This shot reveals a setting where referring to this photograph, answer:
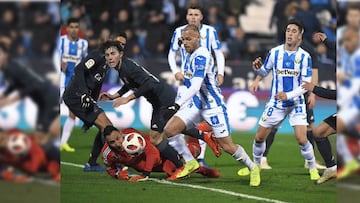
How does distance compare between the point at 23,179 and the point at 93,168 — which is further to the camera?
the point at 93,168

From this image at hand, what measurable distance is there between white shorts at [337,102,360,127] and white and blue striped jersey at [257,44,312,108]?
497 millimetres

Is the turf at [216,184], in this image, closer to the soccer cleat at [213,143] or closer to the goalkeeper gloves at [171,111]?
the soccer cleat at [213,143]

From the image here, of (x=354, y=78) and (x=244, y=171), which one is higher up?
(x=354, y=78)

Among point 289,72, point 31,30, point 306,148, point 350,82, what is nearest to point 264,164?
point 306,148

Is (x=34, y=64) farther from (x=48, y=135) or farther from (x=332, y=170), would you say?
(x=332, y=170)

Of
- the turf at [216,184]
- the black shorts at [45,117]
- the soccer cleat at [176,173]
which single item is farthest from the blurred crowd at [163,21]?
the soccer cleat at [176,173]

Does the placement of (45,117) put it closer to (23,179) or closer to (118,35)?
(23,179)

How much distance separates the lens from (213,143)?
16.9ft

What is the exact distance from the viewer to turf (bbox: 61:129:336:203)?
5004 mm

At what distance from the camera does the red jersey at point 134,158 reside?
205 inches

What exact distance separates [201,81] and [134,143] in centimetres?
63

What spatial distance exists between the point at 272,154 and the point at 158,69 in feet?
3.16

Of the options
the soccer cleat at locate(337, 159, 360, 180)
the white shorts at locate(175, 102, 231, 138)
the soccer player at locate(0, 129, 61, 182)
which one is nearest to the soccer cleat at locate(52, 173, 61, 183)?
the soccer player at locate(0, 129, 61, 182)

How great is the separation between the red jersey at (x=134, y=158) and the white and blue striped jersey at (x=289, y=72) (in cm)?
84
